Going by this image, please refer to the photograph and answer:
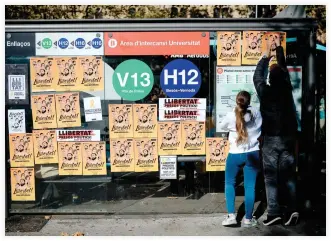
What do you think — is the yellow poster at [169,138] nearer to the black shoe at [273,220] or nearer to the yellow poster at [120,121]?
the yellow poster at [120,121]

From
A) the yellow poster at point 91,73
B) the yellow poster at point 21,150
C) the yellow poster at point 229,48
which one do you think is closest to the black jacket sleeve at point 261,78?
the yellow poster at point 229,48

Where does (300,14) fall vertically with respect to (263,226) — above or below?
above

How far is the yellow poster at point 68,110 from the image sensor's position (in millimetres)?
5723

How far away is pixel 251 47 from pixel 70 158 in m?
2.77

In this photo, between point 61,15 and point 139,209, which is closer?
point 139,209

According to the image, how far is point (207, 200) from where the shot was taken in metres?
5.88

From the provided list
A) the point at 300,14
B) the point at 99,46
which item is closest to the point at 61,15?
the point at 99,46

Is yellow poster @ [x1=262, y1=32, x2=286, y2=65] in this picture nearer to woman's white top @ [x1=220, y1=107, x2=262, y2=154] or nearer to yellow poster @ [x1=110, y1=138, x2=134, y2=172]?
woman's white top @ [x1=220, y1=107, x2=262, y2=154]

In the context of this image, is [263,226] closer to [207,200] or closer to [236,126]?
[207,200]

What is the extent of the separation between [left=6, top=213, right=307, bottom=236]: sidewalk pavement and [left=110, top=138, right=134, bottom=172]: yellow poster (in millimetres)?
663

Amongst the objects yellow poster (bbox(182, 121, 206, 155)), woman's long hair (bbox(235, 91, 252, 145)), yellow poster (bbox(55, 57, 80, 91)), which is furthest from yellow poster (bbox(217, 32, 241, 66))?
yellow poster (bbox(55, 57, 80, 91))

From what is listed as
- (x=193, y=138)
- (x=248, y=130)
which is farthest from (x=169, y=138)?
(x=248, y=130)

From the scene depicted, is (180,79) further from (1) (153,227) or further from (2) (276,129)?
(1) (153,227)

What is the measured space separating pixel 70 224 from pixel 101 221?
39 centimetres
